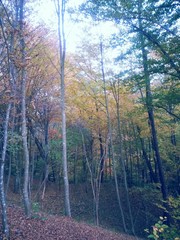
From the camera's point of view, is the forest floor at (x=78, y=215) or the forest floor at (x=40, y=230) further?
the forest floor at (x=78, y=215)

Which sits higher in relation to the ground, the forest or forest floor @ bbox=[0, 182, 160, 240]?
the forest

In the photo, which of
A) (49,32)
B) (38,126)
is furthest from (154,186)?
(49,32)

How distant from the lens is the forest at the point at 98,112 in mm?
7844

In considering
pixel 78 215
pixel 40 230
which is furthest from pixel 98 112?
pixel 40 230

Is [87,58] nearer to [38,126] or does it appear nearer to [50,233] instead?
[38,126]

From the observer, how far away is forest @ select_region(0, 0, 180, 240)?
7844 millimetres

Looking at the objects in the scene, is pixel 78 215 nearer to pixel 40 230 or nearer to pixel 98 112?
pixel 98 112

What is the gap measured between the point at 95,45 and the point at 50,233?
12274 mm

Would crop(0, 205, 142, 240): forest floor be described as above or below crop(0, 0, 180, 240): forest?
below

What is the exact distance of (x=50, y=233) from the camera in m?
7.09

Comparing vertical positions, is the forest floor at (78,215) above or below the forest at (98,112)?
below

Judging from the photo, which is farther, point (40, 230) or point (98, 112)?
point (98, 112)

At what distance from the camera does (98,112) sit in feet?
57.0

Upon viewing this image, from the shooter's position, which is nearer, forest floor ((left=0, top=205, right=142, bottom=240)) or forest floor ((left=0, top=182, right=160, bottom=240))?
forest floor ((left=0, top=205, right=142, bottom=240))
